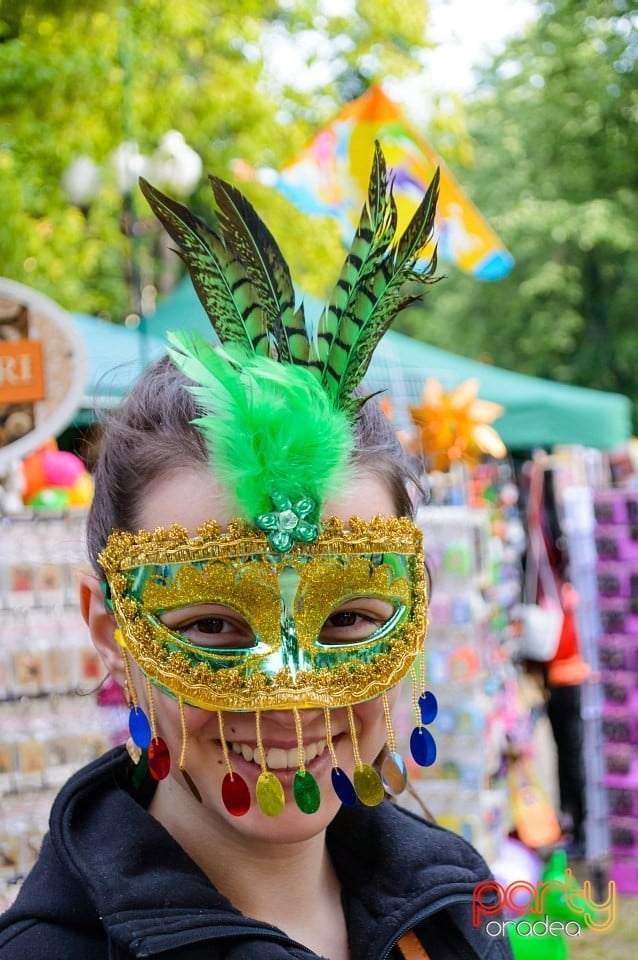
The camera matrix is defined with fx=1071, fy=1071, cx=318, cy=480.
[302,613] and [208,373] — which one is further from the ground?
[208,373]

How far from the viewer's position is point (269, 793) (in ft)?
4.42

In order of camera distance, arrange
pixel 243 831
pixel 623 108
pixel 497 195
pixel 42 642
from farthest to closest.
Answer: pixel 497 195 < pixel 623 108 < pixel 42 642 < pixel 243 831

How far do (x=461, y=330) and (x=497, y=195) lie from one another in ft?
9.74

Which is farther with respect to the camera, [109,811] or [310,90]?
[310,90]

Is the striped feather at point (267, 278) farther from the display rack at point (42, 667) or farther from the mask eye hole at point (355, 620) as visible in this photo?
the display rack at point (42, 667)

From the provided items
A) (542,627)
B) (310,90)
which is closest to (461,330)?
(310,90)

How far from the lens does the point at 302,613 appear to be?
1.43 metres

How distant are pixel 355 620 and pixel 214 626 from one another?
0.20m

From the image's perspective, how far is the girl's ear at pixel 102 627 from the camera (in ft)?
5.07

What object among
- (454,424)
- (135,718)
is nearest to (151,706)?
(135,718)

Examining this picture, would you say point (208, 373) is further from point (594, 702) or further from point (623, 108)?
point (623, 108)

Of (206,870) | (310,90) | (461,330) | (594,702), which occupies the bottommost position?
(594,702)

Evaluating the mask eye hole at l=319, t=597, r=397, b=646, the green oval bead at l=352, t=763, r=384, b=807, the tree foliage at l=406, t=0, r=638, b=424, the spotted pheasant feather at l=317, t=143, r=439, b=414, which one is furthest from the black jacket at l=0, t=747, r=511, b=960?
the tree foliage at l=406, t=0, r=638, b=424

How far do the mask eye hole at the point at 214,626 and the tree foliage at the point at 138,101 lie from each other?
17.5ft
